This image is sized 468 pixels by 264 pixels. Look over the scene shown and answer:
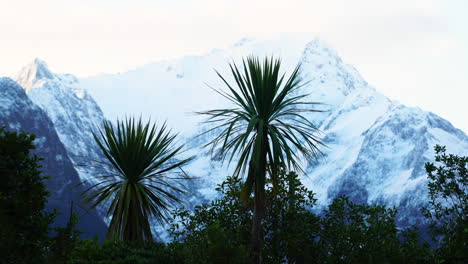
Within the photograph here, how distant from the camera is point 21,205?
41.4ft

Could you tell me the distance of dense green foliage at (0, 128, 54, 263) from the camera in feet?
40.2

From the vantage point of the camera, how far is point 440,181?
1309 centimetres

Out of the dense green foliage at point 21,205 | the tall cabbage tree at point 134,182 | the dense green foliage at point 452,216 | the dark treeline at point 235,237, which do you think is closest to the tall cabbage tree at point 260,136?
the dark treeline at point 235,237

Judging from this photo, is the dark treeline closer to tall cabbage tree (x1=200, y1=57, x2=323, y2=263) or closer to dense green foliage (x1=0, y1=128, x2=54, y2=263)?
dense green foliage (x1=0, y1=128, x2=54, y2=263)

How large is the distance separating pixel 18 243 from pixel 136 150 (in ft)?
15.0

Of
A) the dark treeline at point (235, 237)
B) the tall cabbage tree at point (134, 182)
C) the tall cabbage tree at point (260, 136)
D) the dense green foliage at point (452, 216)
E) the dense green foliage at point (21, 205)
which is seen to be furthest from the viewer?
the tall cabbage tree at point (134, 182)

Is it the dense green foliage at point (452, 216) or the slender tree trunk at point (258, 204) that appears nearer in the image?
the dense green foliage at point (452, 216)

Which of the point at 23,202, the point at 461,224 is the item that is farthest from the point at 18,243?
the point at 461,224

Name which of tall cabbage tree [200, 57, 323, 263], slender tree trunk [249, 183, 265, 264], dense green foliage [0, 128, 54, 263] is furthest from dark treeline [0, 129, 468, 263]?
tall cabbage tree [200, 57, 323, 263]

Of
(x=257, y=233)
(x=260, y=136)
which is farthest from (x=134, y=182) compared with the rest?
(x=260, y=136)

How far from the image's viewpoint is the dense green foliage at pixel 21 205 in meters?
12.2

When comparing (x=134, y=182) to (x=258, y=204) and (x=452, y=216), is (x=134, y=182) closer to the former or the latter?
(x=258, y=204)

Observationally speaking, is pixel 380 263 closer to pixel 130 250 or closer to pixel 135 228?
pixel 130 250

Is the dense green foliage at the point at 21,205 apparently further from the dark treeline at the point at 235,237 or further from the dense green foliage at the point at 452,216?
the dense green foliage at the point at 452,216
